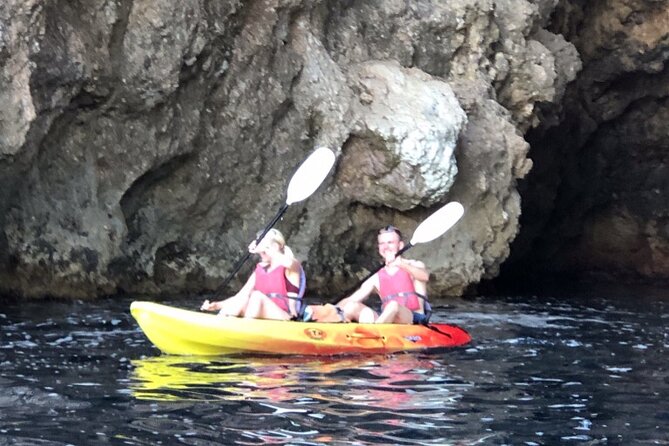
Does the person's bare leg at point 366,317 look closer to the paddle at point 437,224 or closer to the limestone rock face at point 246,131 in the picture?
the paddle at point 437,224

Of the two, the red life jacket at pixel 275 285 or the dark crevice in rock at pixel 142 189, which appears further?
the dark crevice in rock at pixel 142 189

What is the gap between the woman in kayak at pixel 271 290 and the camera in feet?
27.5

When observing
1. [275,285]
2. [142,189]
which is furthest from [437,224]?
[142,189]

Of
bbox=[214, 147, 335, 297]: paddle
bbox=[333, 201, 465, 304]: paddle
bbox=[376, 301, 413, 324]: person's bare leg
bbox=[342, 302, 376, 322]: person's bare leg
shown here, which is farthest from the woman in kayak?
bbox=[333, 201, 465, 304]: paddle

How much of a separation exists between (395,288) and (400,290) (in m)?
0.05

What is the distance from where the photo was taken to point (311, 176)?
376 inches

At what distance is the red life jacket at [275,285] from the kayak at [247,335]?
0.52 metres

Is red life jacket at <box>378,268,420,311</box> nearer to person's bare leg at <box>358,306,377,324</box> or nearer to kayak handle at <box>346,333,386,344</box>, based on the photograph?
person's bare leg at <box>358,306,377,324</box>

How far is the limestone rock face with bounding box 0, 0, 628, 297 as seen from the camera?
34.2ft

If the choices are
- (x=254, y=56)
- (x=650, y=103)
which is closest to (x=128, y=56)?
(x=254, y=56)

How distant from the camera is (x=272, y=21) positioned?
11.4 m

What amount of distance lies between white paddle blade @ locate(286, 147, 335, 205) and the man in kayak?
85 cm

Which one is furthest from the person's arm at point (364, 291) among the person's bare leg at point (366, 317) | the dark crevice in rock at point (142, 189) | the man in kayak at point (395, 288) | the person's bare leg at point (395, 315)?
the dark crevice in rock at point (142, 189)

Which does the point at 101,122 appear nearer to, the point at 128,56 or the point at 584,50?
the point at 128,56
